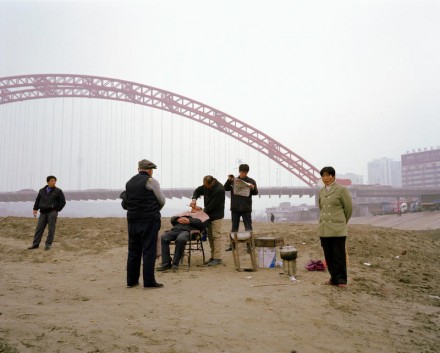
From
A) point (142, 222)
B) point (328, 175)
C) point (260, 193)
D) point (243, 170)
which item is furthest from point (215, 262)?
point (260, 193)

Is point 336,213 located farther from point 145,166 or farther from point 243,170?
point 145,166

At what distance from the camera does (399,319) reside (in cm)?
362

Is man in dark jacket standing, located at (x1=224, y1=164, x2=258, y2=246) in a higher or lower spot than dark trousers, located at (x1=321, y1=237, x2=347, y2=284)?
higher

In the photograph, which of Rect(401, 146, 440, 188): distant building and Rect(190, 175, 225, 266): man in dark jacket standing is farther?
Rect(401, 146, 440, 188): distant building

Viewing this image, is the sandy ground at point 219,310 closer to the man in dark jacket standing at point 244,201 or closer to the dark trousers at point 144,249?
the dark trousers at point 144,249

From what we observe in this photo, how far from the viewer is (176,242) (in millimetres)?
5820

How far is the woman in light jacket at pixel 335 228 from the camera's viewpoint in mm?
4820

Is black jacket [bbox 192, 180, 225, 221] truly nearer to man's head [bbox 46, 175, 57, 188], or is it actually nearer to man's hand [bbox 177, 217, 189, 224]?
man's hand [bbox 177, 217, 189, 224]

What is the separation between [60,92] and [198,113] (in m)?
22.6

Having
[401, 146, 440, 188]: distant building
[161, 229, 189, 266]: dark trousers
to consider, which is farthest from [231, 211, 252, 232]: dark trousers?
[401, 146, 440, 188]: distant building

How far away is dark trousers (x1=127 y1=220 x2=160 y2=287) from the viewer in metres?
4.61

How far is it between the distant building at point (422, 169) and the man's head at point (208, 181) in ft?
460

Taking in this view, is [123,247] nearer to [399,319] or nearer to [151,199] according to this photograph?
[151,199]

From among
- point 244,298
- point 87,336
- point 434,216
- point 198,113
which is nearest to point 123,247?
point 244,298
